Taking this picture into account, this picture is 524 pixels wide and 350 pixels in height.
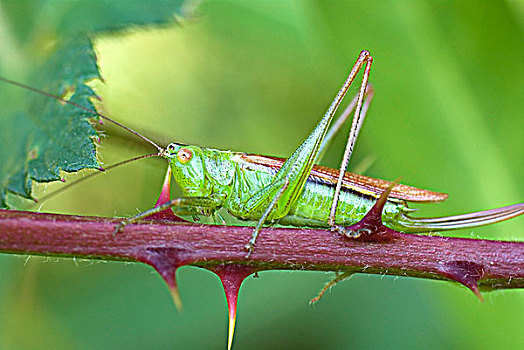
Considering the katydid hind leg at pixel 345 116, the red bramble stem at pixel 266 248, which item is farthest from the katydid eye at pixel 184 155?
the red bramble stem at pixel 266 248

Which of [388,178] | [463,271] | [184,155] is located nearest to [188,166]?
[184,155]

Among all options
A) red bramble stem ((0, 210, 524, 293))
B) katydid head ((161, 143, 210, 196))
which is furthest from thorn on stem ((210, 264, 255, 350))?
katydid head ((161, 143, 210, 196))

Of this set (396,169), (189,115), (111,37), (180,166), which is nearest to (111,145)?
(180,166)

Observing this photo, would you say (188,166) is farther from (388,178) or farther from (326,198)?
(388,178)

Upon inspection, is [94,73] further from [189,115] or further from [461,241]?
[461,241]

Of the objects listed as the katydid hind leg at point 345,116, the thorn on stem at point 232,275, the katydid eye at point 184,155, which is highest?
the katydid hind leg at point 345,116

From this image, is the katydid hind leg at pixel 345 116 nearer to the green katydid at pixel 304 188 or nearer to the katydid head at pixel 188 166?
the green katydid at pixel 304 188
